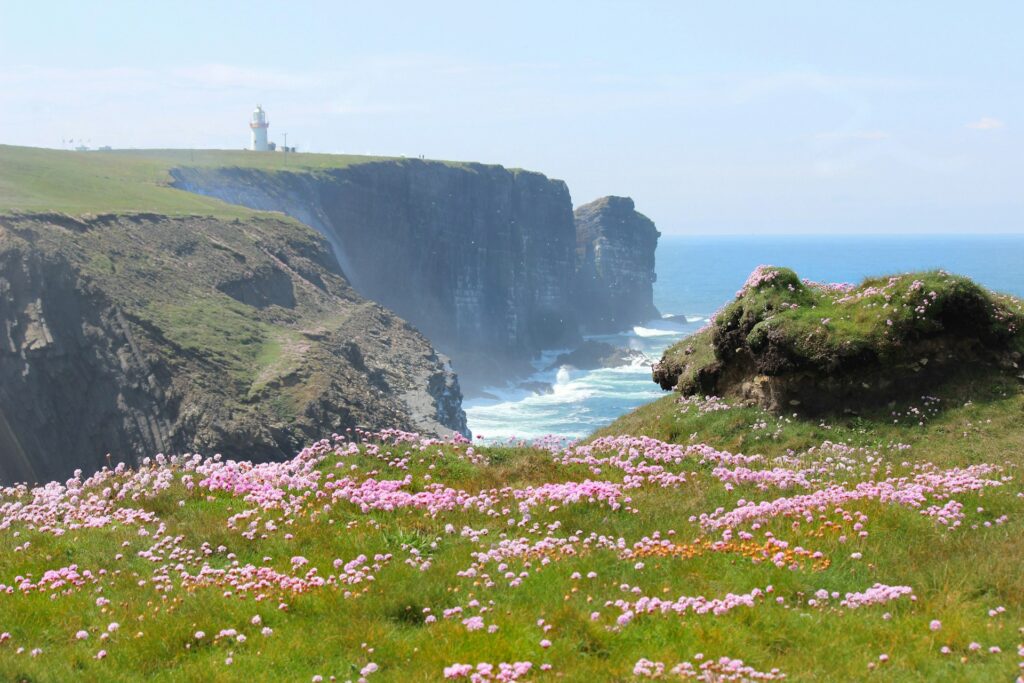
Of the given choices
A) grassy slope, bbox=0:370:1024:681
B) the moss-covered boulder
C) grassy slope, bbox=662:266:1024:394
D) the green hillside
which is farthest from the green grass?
grassy slope, bbox=0:370:1024:681

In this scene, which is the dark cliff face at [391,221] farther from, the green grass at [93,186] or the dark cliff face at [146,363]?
the dark cliff face at [146,363]

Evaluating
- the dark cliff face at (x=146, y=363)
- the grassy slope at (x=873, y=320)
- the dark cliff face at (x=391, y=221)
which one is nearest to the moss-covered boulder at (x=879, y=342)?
the grassy slope at (x=873, y=320)

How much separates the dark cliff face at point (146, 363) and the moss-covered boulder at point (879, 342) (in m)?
54.8

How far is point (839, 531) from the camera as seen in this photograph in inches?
420

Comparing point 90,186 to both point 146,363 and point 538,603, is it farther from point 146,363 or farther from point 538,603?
point 538,603

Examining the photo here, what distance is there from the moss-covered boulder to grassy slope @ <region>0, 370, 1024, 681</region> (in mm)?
10116

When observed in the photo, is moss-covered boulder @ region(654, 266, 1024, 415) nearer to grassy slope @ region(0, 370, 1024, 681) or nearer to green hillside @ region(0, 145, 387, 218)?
grassy slope @ region(0, 370, 1024, 681)

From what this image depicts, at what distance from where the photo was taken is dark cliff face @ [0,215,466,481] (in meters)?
74.9

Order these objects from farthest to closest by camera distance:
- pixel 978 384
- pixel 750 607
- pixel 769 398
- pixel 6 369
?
pixel 6 369 → pixel 769 398 → pixel 978 384 → pixel 750 607

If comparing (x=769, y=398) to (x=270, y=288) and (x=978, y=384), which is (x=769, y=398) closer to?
(x=978, y=384)

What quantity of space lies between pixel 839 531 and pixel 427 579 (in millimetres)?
4517

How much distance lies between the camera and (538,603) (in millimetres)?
9164

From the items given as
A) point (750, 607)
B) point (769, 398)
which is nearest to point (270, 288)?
point (769, 398)

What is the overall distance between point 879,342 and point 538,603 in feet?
53.3
